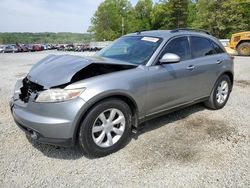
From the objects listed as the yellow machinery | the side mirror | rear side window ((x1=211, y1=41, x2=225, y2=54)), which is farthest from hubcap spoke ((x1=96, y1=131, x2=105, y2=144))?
the yellow machinery

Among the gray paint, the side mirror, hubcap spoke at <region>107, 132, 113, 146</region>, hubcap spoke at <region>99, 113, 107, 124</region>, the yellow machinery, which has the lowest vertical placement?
hubcap spoke at <region>107, 132, 113, 146</region>

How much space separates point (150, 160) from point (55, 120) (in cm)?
131

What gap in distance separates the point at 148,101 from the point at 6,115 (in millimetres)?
2915

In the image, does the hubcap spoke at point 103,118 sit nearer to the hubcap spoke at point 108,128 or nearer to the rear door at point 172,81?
the hubcap spoke at point 108,128

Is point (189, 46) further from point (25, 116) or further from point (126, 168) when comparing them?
point (25, 116)

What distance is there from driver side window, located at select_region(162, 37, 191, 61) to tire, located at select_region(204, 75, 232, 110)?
112cm

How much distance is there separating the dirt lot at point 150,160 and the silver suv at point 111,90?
0.96ft

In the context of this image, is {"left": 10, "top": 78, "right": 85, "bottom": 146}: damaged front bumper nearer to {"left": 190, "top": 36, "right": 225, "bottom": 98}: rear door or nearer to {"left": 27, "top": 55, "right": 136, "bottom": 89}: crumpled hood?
{"left": 27, "top": 55, "right": 136, "bottom": 89}: crumpled hood

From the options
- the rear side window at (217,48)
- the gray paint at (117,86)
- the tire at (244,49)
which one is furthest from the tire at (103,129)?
the tire at (244,49)

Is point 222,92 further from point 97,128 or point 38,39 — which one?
point 38,39

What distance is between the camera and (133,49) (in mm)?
3945

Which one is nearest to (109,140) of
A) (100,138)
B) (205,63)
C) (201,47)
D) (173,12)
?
(100,138)

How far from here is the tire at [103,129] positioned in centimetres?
290

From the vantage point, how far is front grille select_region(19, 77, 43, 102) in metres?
3.03
